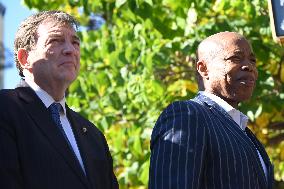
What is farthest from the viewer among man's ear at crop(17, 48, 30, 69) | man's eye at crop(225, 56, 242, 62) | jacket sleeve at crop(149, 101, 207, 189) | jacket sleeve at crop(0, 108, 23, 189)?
man's eye at crop(225, 56, 242, 62)

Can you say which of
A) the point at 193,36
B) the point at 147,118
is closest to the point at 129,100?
the point at 147,118

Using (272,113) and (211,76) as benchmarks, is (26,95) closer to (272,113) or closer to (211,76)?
(211,76)

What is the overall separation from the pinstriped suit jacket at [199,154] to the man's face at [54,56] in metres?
0.42

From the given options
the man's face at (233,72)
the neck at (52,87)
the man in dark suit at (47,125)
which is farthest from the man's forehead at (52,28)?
the man's face at (233,72)

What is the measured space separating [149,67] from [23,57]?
116 inches

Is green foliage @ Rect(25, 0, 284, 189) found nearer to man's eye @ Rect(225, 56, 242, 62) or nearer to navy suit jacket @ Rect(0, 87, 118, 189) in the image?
man's eye @ Rect(225, 56, 242, 62)

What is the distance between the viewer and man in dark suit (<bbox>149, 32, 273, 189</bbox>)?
288cm

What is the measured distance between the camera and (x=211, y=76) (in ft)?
10.6

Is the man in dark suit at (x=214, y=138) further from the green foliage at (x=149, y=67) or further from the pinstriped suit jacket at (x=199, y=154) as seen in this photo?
the green foliage at (x=149, y=67)

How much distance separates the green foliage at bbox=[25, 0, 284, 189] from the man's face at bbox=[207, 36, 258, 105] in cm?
224

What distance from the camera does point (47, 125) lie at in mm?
2928

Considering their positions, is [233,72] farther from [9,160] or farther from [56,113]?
[9,160]

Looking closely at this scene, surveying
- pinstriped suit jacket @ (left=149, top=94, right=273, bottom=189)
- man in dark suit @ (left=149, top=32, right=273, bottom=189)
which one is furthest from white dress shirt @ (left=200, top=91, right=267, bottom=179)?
pinstriped suit jacket @ (left=149, top=94, right=273, bottom=189)

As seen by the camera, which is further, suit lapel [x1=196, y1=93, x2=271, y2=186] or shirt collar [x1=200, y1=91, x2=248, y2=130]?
shirt collar [x1=200, y1=91, x2=248, y2=130]
